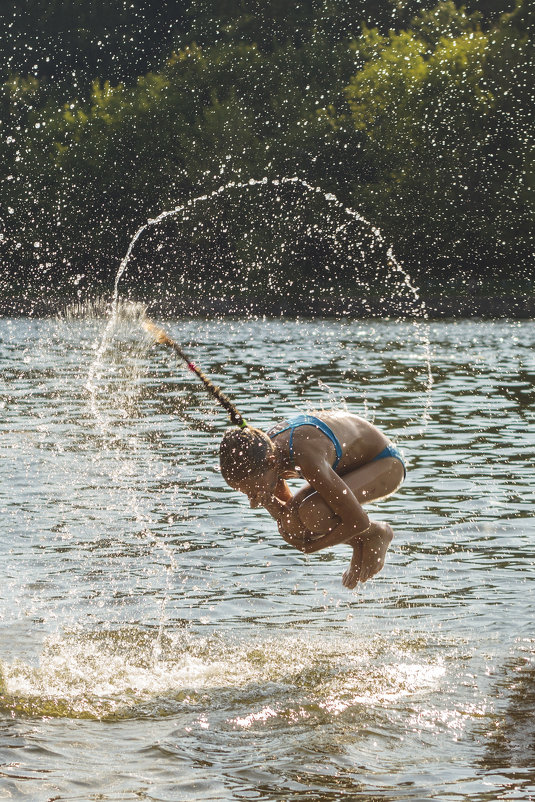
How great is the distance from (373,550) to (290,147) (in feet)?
191

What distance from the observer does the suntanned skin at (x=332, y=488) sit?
761 centimetres

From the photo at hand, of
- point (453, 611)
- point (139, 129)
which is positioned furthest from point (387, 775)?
point (139, 129)

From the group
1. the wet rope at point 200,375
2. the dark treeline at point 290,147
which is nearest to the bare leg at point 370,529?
the wet rope at point 200,375

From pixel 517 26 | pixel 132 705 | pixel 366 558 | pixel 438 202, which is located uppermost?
pixel 517 26

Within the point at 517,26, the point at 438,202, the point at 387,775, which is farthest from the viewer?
the point at 517,26

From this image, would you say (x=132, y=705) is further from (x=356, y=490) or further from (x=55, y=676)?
(x=356, y=490)

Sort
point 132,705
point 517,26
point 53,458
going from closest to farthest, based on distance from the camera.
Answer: point 132,705, point 53,458, point 517,26

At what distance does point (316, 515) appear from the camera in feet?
25.3

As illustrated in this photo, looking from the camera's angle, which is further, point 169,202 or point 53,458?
point 169,202

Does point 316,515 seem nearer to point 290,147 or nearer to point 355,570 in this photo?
point 355,570

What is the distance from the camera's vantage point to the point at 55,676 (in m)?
8.18

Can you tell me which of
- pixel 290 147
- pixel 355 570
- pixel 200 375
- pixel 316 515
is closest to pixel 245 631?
pixel 355 570

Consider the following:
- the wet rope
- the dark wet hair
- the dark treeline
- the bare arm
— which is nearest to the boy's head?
the dark wet hair

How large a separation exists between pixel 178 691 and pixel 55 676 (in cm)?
87
